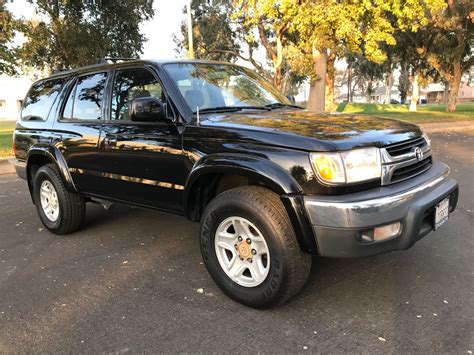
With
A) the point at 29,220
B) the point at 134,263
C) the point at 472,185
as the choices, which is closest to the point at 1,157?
the point at 29,220

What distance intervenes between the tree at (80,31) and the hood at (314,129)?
15444 mm

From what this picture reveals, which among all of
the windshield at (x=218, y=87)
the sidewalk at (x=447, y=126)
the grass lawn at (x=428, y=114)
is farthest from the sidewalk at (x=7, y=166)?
the grass lawn at (x=428, y=114)

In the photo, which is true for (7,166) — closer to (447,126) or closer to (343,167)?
(343,167)

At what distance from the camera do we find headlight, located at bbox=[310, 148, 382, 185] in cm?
276

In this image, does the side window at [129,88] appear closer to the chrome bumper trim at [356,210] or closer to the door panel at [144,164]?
the door panel at [144,164]

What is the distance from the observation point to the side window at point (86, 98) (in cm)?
434

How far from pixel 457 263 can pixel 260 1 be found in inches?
499

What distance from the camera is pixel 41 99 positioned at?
528 cm

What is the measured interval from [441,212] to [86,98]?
11.5ft

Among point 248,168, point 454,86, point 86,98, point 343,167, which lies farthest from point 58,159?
point 454,86

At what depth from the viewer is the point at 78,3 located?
17.1m

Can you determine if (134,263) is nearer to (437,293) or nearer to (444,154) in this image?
(437,293)

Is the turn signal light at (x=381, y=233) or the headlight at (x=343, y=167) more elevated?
the headlight at (x=343, y=167)

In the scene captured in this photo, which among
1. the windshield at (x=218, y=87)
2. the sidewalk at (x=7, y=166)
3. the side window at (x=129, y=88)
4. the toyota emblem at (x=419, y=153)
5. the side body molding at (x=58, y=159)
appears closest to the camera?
the toyota emblem at (x=419, y=153)
